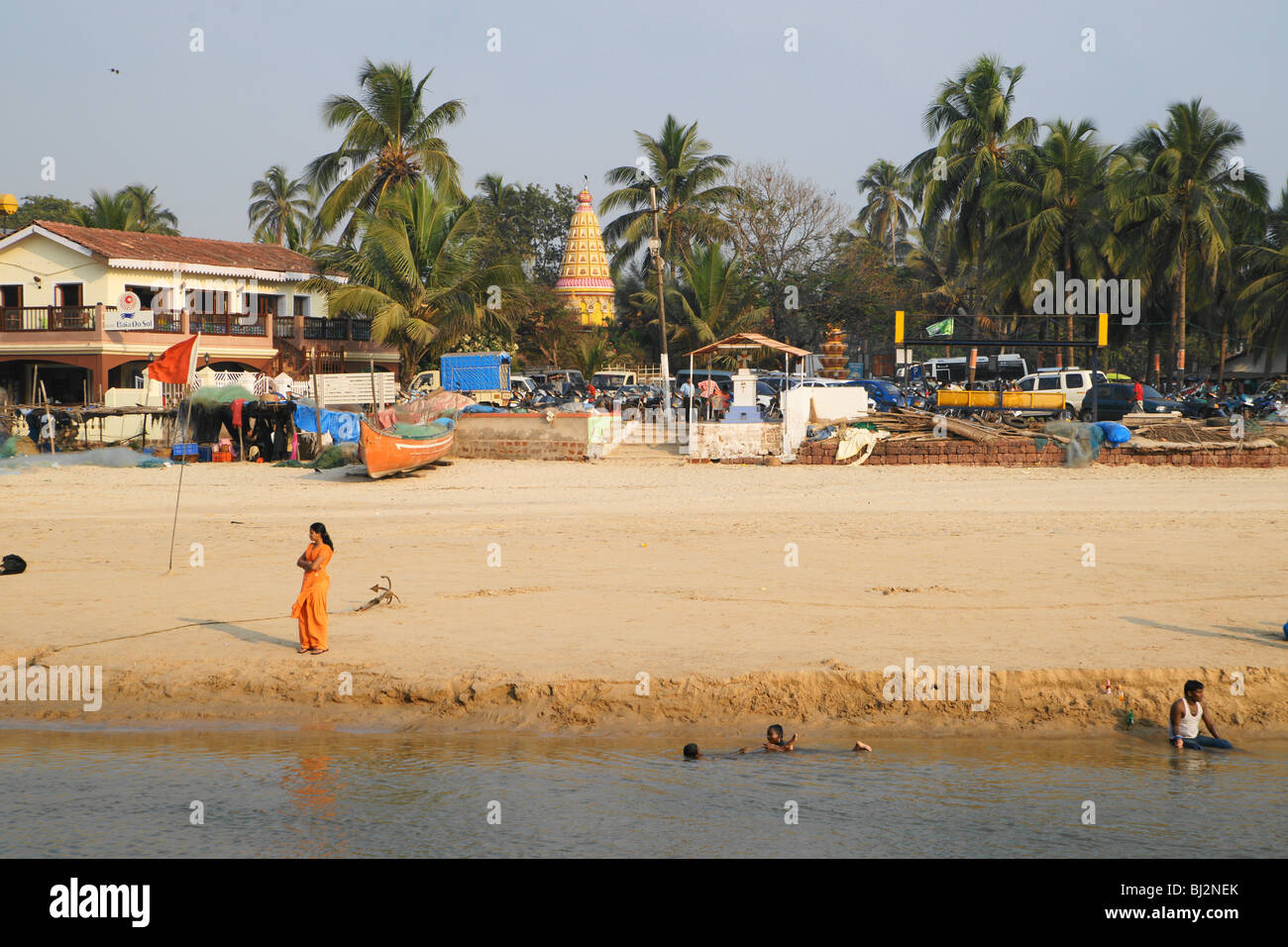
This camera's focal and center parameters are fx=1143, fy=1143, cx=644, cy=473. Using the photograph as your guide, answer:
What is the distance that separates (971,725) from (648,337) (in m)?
43.1

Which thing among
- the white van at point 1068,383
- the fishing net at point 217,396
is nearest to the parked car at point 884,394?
the white van at point 1068,383

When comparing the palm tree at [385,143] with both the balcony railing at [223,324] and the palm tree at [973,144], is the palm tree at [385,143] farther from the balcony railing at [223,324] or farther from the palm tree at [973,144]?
the palm tree at [973,144]

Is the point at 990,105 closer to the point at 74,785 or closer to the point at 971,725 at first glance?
the point at 971,725

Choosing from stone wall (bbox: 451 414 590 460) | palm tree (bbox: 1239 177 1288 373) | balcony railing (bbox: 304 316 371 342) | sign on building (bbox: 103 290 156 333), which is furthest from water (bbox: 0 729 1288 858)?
palm tree (bbox: 1239 177 1288 373)

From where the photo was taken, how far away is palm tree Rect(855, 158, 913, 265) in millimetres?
78812

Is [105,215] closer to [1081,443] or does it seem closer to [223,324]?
[223,324]

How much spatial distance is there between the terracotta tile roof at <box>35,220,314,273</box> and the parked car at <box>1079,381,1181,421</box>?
2734 centimetres

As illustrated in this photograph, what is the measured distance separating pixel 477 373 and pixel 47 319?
13.1m

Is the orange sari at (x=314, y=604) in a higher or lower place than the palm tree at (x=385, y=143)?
lower

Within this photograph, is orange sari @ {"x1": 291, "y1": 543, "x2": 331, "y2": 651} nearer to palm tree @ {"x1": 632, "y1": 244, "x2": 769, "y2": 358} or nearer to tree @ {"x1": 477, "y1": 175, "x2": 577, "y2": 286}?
palm tree @ {"x1": 632, "y1": 244, "x2": 769, "y2": 358}

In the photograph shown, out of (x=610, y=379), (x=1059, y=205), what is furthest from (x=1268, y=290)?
(x=610, y=379)

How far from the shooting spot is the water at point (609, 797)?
7734mm

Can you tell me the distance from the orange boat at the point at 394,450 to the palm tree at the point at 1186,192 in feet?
94.0

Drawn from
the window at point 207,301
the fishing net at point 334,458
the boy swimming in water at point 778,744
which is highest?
the window at point 207,301
